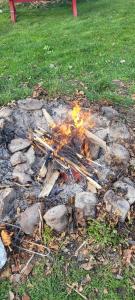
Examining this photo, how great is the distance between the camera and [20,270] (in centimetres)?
454

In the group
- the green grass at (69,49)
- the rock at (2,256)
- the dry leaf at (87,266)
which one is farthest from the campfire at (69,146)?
the green grass at (69,49)

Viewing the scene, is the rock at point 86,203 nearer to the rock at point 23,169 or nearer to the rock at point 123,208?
the rock at point 123,208

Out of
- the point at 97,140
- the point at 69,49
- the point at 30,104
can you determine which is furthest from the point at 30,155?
the point at 69,49

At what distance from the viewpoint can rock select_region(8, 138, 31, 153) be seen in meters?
5.46

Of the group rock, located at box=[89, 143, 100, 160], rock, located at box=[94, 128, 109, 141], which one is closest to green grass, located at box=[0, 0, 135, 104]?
rock, located at box=[94, 128, 109, 141]

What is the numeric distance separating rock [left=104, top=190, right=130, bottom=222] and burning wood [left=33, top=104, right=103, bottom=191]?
20cm

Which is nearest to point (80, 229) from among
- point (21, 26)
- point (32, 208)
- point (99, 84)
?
point (32, 208)

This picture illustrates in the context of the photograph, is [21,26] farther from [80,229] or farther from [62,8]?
[80,229]

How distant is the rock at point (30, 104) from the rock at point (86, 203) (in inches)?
70.8

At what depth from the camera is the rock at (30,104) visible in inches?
242

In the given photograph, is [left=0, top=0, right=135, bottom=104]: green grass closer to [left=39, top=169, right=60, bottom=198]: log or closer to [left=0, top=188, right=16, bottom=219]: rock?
[left=39, top=169, right=60, bottom=198]: log

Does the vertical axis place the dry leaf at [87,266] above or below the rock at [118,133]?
below

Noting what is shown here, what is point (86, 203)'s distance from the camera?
4.78 metres

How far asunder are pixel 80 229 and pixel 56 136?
1312 mm
